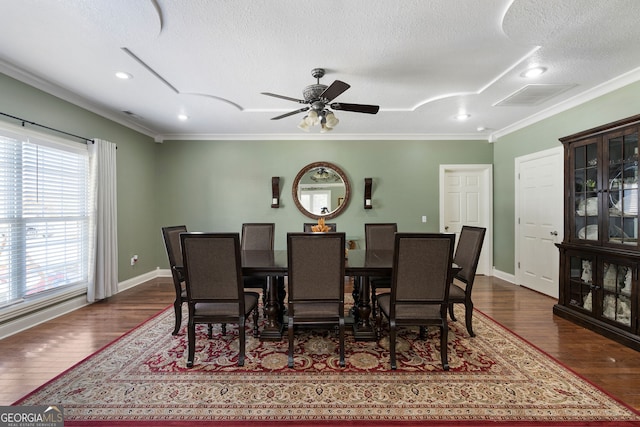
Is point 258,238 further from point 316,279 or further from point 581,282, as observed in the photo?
point 581,282

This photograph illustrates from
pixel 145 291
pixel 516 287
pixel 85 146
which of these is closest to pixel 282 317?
pixel 145 291

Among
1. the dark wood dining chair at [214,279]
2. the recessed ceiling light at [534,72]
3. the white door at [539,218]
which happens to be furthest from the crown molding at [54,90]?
the white door at [539,218]

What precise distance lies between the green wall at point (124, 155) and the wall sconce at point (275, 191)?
210 centimetres

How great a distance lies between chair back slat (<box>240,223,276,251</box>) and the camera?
11.7ft

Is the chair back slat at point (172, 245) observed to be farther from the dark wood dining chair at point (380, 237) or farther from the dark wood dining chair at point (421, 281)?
the dark wood dining chair at point (380, 237)

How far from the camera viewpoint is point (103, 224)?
11.7 feet

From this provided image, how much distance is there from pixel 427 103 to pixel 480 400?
3.12 m

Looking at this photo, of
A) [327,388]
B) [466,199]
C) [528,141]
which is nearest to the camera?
[327,388]

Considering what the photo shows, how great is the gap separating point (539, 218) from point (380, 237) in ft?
7.87

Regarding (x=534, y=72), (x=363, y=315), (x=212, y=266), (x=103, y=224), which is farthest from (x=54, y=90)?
(x=534, y=72)

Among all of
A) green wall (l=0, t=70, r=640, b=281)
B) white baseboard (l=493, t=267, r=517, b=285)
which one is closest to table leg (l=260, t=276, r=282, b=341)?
green wall (l=0, t=70, r=640, b=281)

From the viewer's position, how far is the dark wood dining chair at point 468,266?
250cm

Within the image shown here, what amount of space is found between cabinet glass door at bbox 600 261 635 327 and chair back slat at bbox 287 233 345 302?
8.53ft

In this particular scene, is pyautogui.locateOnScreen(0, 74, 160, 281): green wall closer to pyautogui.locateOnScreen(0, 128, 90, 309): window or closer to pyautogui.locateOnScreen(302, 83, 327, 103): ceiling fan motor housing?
pyautogui.locateOnScreen(0, 128, 90, 309): window
